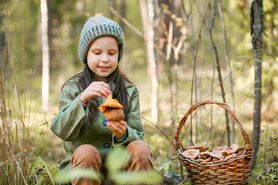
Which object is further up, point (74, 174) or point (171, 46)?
point (171, 46)

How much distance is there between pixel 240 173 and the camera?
7.57 feet

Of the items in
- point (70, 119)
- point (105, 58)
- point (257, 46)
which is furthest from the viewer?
point (257, 46)

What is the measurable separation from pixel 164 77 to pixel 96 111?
14.1 ft

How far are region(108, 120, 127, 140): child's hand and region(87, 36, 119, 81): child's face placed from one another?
360mm

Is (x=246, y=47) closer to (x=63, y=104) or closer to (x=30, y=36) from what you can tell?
(x=63, y=104)

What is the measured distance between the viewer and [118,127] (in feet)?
6.81

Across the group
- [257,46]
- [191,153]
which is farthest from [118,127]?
[257,46]

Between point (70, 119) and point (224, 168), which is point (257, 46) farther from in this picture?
point (70, 119)

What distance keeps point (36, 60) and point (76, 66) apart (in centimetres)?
156

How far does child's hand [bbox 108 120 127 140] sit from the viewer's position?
2022 millimetres

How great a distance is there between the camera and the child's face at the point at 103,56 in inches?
92.1

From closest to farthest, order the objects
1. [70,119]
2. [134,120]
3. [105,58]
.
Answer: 1. [70,119]
2. [105,58]
3. [134,120]

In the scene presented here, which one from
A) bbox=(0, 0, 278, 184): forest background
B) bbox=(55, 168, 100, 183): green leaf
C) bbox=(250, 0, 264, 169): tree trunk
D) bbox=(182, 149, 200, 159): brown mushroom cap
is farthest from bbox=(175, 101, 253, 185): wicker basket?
bbox=(55, 168, 100, 183): green leaf

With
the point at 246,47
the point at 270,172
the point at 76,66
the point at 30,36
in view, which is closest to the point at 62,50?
the point at 76,66
